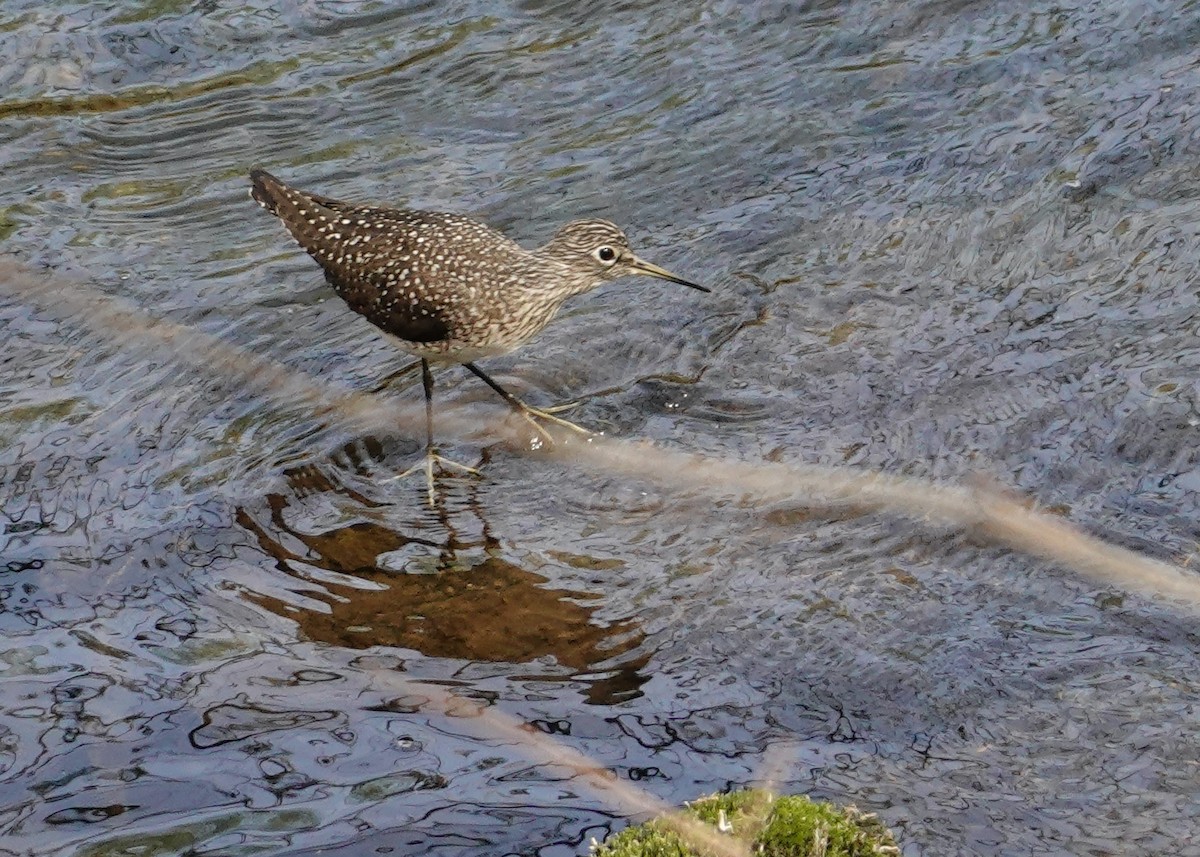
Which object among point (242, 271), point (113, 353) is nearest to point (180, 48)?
point (242, 271)

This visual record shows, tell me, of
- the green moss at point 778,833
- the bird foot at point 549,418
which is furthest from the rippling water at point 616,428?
the green moss at point 778,833

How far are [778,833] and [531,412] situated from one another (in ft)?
10.9

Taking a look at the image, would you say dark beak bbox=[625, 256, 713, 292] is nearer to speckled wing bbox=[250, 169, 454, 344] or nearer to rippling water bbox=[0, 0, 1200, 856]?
rippling water bbox=[0, 0, 1200, 856]

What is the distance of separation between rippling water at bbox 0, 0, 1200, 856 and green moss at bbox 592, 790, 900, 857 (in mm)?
309

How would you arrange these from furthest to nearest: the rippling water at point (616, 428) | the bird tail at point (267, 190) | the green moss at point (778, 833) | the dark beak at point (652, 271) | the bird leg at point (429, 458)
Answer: the bird tail at point (267, 190) < the dark beak at point (652, 271) < the bird leg at point (429, 458) < the rippling water at point (616, 428) < the green moss at point (778, 833)

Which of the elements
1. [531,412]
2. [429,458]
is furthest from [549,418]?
[429,458]

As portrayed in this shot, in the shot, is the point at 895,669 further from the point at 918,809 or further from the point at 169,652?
the point at 169,652

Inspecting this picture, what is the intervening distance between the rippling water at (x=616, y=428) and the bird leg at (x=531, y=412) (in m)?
0.15

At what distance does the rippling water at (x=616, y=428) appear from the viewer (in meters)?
4.91

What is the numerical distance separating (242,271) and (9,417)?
Answer: 1.74 metres

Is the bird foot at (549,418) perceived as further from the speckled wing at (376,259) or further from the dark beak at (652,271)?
the dark beak at (652,271)

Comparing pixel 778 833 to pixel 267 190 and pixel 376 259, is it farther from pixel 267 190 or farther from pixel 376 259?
pixel 267 190

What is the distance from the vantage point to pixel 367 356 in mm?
7855

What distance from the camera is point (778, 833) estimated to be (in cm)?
421
